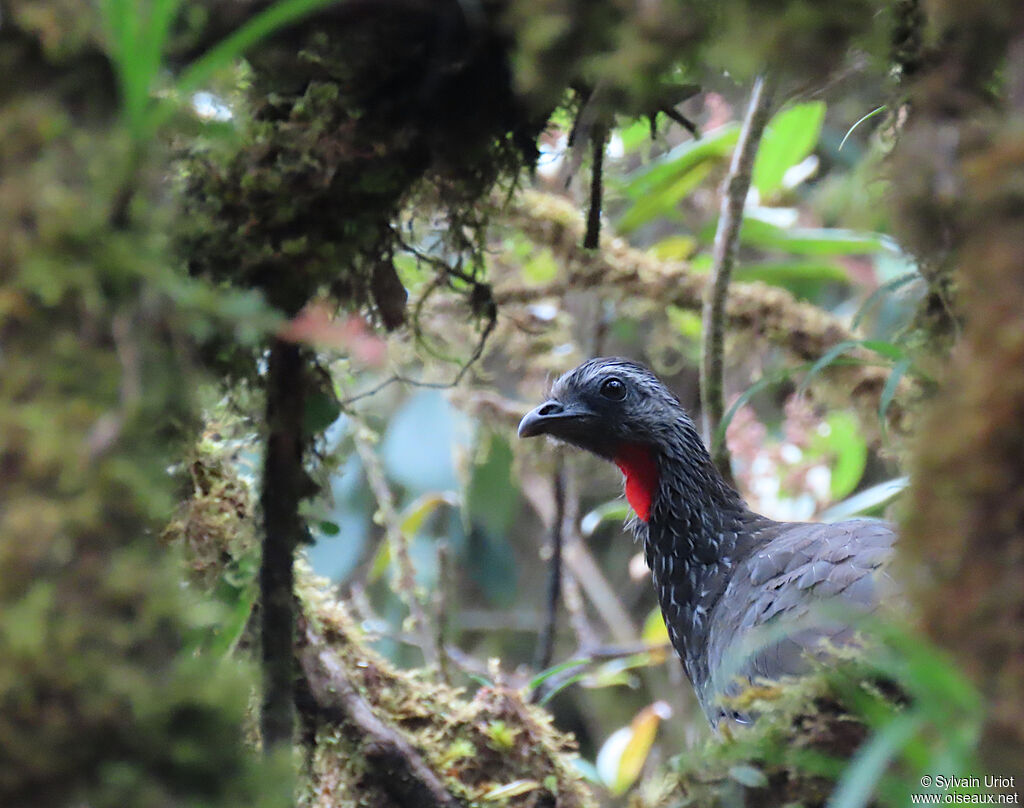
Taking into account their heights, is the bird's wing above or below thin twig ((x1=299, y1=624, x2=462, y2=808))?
above

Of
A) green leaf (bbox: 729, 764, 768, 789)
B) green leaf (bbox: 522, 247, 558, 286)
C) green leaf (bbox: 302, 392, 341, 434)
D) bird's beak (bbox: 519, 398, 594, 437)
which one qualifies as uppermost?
green leaf (bbox: 522, 247, 558, 286)

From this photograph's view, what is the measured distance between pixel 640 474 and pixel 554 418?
1.28 feet

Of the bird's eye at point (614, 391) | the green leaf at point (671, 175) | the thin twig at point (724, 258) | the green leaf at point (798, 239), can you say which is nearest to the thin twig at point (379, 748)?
the bird's eye at point (614, 391)

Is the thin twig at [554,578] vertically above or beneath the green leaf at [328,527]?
above

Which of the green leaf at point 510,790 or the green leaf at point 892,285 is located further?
A: the green leaf at point 510,790

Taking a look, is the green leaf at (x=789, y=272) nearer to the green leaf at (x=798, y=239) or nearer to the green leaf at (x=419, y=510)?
the green leaf at (x=798, y=239)

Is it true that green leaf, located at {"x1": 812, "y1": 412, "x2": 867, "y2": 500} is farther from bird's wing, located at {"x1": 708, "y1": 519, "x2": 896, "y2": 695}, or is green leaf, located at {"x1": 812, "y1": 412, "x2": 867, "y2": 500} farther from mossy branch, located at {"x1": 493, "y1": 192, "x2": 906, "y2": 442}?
bird's wing, located at {"x1": 708, "y1": 519, "x2": 896, "y2": 695}

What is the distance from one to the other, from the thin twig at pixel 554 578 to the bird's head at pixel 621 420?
Result: 1.13 m

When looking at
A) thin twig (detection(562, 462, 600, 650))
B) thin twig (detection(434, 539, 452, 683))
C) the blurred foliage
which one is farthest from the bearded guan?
thin twig (detection(562, 462, 600, 650))

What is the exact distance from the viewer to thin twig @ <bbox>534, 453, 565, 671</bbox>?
472 centimetres

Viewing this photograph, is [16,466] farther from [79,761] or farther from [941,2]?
[941,2]

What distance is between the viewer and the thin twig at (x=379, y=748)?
97.5 inches

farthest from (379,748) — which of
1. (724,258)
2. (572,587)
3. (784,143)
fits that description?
(784,143)

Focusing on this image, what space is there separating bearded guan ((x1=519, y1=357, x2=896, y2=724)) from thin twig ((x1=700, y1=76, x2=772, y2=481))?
291mm
